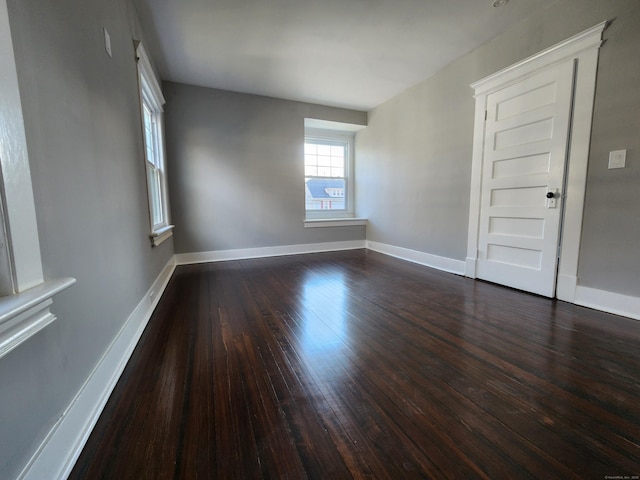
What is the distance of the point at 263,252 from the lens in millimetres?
4496

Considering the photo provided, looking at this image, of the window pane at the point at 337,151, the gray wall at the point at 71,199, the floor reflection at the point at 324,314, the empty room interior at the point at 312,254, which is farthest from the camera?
the window pane at the point at 337,151

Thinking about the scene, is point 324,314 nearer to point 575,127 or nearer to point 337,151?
point 575,127

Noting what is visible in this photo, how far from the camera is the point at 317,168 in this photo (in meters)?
5.13

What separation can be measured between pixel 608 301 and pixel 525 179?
1.18 meters

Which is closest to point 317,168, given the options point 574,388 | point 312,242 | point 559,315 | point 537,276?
point 312,242

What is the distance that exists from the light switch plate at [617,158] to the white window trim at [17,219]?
3286 mm

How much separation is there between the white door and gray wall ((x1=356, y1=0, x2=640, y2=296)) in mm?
216

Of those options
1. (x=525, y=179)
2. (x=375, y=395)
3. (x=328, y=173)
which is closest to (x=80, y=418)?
(x=375, y=395)

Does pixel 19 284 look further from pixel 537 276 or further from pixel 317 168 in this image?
pixel 317 168

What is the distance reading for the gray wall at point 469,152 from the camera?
6.50 feet

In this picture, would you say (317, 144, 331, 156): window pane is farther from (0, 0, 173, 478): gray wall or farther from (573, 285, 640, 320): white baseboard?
(573, 285, 640, 320): white baseboard

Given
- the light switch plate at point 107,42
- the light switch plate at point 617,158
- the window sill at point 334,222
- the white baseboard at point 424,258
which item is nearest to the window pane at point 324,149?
the window sill at point 334,222

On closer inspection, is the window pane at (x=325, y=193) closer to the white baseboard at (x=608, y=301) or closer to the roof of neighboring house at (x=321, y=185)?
the roof of neighboring house at (x=321, y=185)

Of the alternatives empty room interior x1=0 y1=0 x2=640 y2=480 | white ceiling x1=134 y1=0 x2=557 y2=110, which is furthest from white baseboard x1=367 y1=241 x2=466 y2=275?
white ceiling x1=134 y1=0 x2=557 y2=110
